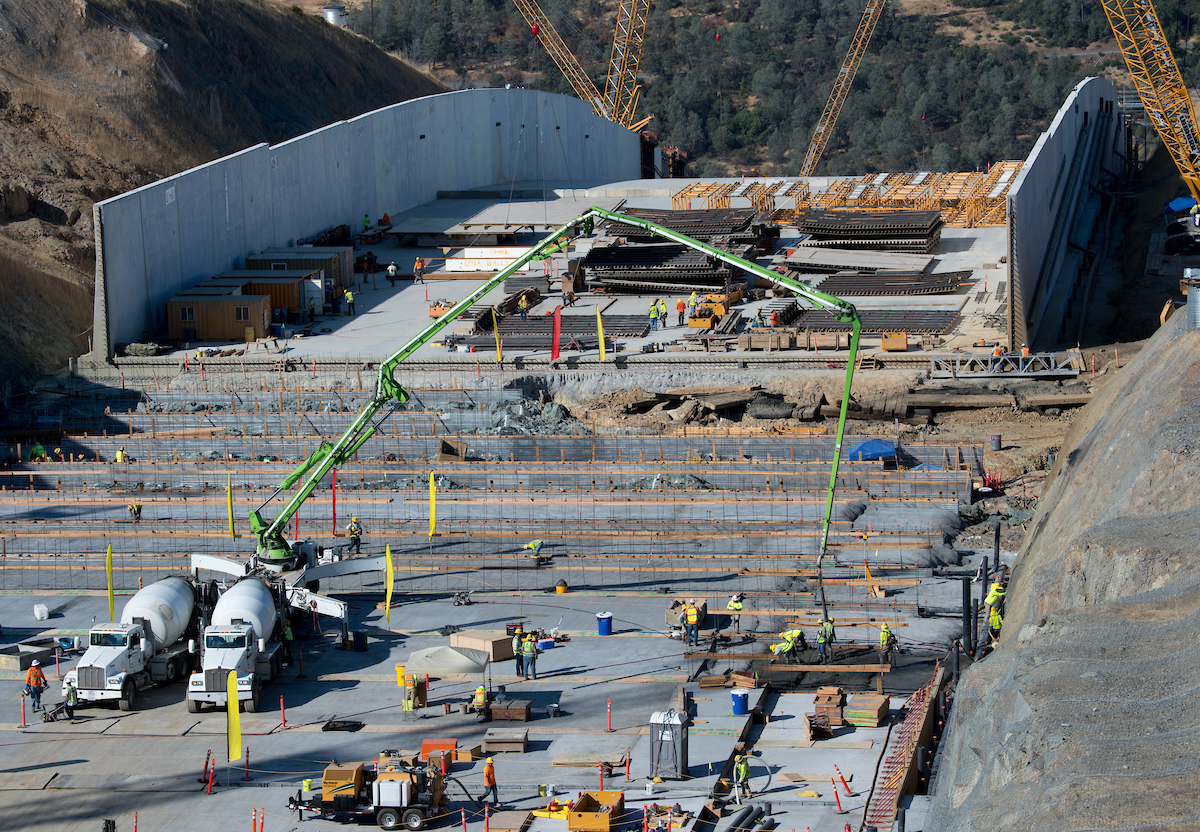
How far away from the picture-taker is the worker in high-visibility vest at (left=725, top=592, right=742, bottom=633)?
30.6m

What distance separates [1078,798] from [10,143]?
56164 mm

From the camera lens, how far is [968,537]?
116 feet

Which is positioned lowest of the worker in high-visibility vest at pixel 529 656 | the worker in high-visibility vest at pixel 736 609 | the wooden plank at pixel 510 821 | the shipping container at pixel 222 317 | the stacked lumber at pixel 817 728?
the wooden plank at pixel 510 821

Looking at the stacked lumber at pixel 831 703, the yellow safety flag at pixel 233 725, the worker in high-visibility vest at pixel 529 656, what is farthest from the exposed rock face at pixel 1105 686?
the yellow safety flag at pixel 233 725

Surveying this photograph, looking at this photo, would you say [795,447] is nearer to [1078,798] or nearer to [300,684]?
[300,684]

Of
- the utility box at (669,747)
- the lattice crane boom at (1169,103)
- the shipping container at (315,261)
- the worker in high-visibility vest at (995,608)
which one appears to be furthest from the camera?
the lattice crane boom at (1169,103)

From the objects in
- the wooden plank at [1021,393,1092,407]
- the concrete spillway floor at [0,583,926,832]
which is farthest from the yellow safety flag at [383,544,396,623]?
the wooden plank at [1021,393,1092,407]

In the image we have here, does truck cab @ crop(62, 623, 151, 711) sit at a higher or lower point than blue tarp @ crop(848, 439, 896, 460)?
lower

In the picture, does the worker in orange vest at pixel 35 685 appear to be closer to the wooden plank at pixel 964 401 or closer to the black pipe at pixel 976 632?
the black pipe at pixel 976 632

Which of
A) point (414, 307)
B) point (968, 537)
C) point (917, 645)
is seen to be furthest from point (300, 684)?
point (414, 307)

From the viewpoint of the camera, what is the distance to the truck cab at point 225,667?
2728 cm

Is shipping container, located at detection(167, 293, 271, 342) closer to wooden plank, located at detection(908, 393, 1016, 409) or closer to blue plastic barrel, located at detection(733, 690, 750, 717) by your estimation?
wooden plank, located at detection(908, 393, 1016, 409)

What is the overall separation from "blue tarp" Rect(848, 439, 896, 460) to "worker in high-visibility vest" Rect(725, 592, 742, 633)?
31.3ft

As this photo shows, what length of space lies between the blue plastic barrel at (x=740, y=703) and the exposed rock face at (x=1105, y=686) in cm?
428
